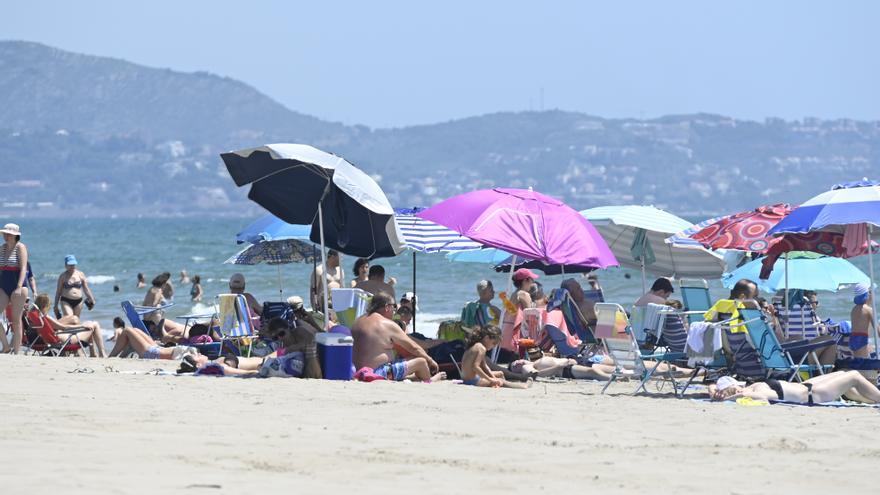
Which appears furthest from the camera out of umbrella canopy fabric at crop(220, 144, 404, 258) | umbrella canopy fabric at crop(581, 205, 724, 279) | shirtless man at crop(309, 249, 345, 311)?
umbrella canopy fabric at crop(581, 205, 724, 279)

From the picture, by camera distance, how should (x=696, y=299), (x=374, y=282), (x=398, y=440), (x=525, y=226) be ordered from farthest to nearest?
(x=374, y=282) < (x=696, y=299) < (x=525, y=226) < (x=398, y=440)

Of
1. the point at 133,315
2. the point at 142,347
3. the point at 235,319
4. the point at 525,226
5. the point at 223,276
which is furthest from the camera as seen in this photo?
the point at 223,276

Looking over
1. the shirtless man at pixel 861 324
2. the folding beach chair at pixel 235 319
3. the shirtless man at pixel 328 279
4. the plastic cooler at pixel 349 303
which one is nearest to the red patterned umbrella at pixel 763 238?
the shirtless man at pixel 861 324

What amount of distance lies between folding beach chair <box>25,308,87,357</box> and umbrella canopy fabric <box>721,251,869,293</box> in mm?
6215

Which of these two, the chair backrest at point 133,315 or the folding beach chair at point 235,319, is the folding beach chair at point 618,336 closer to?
the folding beach chair at point 235,319

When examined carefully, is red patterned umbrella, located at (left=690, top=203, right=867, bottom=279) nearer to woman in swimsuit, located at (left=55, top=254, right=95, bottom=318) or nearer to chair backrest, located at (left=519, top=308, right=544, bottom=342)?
chair backrest, located at (left=519, top=308, right=544, bottom=342)

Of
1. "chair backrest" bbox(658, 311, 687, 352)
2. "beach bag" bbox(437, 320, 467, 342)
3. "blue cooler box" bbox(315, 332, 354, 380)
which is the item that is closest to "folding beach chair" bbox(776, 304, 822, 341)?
"chair backrest" bbox(658, 311, 687, 352)

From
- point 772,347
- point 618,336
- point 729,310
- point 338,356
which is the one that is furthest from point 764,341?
point 338,356

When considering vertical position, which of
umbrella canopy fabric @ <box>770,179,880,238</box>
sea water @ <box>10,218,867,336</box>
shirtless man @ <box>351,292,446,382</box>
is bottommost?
sea water @ <box>10,218,867,336</box>

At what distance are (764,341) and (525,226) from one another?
217 cm

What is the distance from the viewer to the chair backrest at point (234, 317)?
427 inches

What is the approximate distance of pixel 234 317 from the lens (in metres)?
10.9

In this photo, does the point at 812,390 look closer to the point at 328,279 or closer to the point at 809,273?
the point at 809,273

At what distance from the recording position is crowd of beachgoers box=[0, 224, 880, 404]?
8.94 meters
